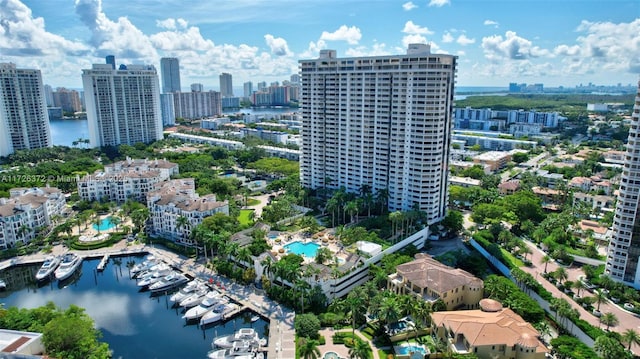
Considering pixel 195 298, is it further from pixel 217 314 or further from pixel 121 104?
pixel 121 104

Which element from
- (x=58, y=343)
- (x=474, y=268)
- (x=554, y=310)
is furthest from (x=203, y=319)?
(x=554, y=310)

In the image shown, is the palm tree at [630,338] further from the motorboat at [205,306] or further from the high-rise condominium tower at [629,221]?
the motorboat at [205,306]

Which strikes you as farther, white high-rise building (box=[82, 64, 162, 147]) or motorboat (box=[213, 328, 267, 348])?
white high-rise building (box=[82, 64, 162, 147])

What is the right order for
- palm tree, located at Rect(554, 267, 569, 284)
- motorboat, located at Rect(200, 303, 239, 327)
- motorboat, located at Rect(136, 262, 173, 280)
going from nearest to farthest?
motorboat, located at Rect(200, 303, 239, 327) → palm tree, located at Rect(554, 267, 569, 284) → motorboat, located at Rect(136, 262, 173, 280)

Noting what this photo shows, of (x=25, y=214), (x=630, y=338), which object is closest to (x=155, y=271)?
A: (x=25, y=214)

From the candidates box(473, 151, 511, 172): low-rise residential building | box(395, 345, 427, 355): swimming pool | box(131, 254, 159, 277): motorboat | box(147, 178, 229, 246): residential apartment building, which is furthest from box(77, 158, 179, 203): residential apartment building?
box(473, 151, 511, 172): low-rise residential building

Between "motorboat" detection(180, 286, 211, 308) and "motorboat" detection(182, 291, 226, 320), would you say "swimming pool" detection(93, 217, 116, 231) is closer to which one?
"motorboat" detection(180, 286, 211, 308)

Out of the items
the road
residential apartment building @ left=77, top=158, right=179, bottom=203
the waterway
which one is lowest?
the waterway

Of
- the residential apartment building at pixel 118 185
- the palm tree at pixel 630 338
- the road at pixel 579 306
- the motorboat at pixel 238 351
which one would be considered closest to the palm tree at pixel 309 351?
the motorboat at pixel 238 351
